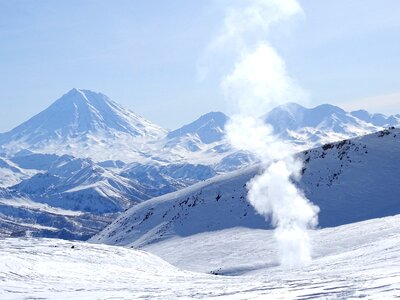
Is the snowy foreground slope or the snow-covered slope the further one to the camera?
the snow-covered slope

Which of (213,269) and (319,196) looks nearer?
(213,269)

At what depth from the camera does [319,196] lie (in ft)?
244

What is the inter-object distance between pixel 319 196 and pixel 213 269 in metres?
26.3

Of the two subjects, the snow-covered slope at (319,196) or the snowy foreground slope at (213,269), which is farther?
the snow-covered slope at (319,196)

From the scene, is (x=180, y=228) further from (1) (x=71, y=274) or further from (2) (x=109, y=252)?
(1) (x=71, y=274)

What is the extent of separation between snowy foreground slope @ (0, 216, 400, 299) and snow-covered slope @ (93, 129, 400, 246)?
860 centimetres

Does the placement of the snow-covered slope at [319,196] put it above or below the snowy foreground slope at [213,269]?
above

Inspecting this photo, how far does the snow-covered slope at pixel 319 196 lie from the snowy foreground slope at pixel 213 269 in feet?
28.2

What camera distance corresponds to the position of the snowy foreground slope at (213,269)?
21.1 metres

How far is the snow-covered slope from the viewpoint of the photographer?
229 feet

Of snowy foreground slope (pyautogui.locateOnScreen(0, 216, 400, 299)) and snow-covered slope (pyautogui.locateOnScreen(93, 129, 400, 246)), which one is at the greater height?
snow-covered slope (pyautogui.locateOnScreen(93, 129, 400, 246))

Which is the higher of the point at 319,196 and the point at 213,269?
the point at 319,196

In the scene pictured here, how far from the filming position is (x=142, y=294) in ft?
79.3

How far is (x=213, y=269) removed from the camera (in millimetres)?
53312
